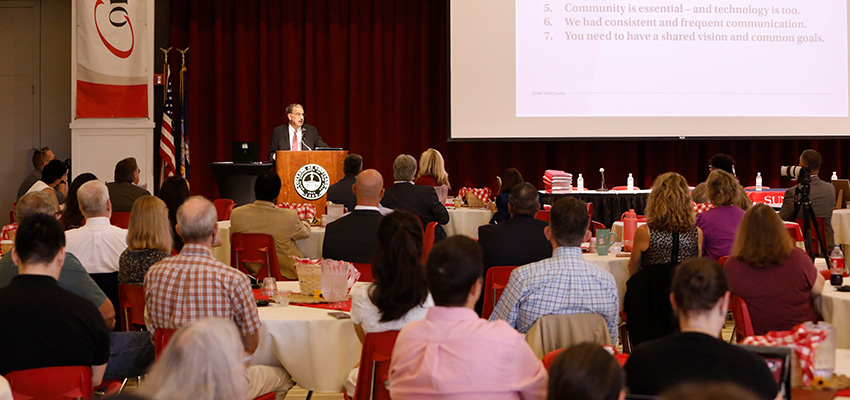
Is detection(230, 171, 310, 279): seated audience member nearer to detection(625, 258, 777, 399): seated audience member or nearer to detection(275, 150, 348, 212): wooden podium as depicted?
detection(275, 150, 348, 212): wooden podium

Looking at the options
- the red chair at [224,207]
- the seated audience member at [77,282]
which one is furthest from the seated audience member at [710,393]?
the red chair at [224,207]

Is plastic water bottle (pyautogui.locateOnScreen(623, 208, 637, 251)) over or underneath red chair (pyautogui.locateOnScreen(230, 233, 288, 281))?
over

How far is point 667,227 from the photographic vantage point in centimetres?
463

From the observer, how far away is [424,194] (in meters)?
6.91

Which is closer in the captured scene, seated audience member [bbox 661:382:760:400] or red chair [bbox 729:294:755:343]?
seated audience member [bbox 661:382:760:400]

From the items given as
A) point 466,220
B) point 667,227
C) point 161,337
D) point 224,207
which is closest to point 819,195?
point 466,220

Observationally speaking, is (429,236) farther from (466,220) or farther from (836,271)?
(836,271)

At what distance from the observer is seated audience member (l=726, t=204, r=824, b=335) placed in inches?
150

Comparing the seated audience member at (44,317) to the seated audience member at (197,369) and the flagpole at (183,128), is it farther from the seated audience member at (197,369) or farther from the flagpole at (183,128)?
the flagpole at (183,128)

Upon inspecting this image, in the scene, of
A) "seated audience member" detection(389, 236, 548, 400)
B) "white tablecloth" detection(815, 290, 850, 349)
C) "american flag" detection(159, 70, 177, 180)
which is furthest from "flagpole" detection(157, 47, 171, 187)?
"seated audience member" detection(389, 236, 548, 400)

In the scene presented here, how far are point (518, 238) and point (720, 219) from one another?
1.24 meters

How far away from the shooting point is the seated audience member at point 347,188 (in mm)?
7176

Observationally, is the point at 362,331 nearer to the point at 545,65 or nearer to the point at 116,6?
the point at 545,65

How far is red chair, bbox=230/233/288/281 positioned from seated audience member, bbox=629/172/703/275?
7.79ft
